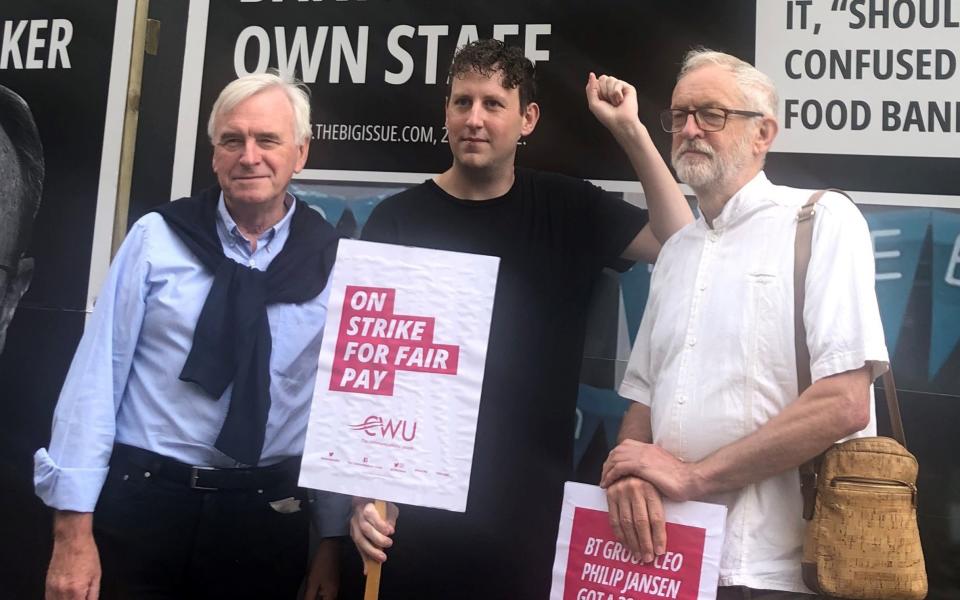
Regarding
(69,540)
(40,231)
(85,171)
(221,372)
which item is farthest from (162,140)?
(69,540)

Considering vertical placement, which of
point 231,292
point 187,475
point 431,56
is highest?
point 431,56

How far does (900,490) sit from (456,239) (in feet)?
4.00

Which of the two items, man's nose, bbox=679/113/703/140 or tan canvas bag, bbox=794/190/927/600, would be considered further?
man's nose, bbox=679/113/703/140

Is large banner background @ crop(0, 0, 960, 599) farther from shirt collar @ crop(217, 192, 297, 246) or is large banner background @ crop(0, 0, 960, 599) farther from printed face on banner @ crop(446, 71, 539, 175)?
shirt collar @ crop(217, 192, 297, 246)

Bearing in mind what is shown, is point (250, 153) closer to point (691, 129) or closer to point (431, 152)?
point (431, 152)

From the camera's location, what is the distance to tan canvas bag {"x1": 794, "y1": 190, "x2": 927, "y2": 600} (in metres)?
1.69

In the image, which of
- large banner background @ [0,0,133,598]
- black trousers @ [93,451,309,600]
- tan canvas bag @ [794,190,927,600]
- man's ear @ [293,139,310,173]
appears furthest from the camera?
large banner background @ [0,0,133,598]

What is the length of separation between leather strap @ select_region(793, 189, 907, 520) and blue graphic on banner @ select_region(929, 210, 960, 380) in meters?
0.49

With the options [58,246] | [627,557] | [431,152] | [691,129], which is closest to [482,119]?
[431,152]

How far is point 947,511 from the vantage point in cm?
232

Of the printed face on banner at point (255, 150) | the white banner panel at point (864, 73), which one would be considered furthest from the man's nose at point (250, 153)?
the white banner panel at point (864, 73)

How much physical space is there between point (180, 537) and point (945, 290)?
6.71ft

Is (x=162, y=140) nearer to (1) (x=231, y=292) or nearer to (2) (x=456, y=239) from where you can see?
(1) (x=231, y=292)

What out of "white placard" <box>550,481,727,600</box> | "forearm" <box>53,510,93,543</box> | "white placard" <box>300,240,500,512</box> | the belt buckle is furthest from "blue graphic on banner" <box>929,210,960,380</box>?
"forearm" <box>53,510,93,543</box>
